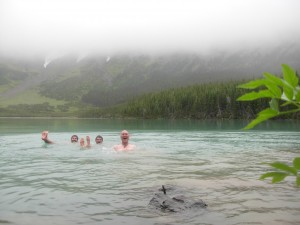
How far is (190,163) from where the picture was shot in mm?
18078

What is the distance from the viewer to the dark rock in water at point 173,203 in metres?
9.20

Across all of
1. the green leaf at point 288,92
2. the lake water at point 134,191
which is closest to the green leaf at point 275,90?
the green leaf at point 288,92

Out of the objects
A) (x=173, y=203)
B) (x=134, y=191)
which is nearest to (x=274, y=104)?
(x=173, y=203)

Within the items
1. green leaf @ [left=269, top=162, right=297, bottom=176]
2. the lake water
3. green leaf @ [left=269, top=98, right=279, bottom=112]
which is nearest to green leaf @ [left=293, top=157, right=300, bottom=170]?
green leaf @ [left=269, top=162, right=297, bottom=176]

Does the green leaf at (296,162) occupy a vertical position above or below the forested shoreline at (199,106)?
below

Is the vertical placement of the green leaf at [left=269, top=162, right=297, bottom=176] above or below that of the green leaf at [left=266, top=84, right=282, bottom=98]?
below

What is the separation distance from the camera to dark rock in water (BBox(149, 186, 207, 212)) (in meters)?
9.20

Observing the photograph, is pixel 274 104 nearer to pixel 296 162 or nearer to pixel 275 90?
pixel 275 90

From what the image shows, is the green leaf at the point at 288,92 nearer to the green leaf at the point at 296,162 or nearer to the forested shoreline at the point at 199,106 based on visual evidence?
the green leaf at the point at 296,162

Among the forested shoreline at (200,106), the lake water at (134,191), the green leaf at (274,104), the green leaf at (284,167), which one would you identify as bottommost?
the lake water at (134,191)

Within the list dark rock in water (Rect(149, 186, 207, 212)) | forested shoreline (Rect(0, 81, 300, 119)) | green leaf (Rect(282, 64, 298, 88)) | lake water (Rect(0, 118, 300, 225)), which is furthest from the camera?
forested shoreline (Rect(0, 81, 300, 119))

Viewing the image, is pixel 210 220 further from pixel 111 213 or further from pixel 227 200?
pixel 111 213

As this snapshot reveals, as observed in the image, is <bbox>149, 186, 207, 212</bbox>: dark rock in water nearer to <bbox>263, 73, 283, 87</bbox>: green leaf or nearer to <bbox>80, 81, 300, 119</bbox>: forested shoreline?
<bbox>263, 73, 283, 87</bbox>: green leaf

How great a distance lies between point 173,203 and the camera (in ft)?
31.1
